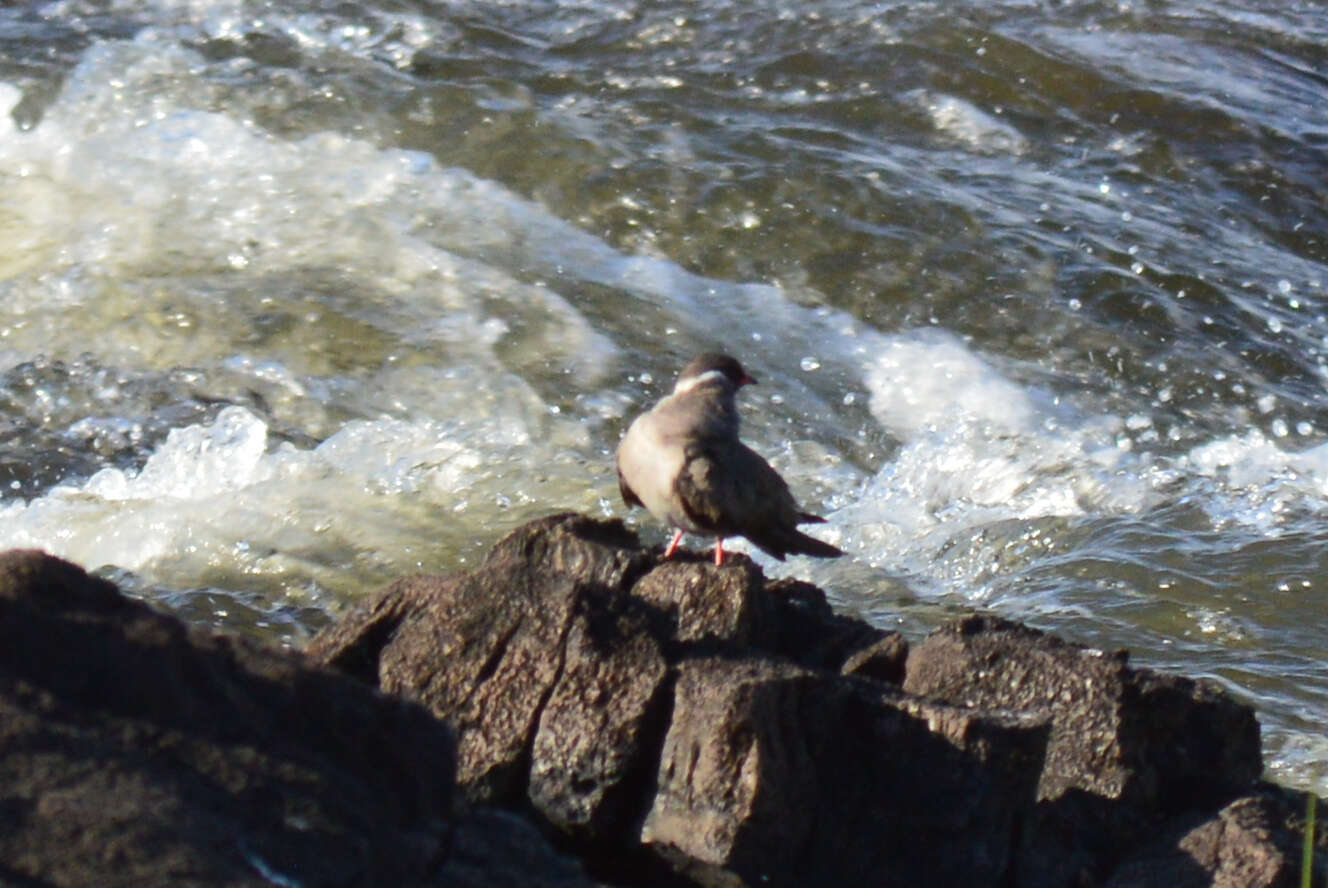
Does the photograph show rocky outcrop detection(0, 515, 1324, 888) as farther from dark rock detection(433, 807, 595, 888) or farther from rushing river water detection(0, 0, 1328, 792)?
rushing river water detection(0, 0, 1328, 792)

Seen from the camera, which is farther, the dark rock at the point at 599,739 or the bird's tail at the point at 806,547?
the bird's tail at the point at 806,547

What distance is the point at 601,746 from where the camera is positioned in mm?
3311

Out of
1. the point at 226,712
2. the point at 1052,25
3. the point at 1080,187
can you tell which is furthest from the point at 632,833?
the point at 1052,25

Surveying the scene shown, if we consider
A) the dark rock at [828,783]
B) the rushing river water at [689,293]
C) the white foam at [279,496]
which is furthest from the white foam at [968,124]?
the dark rock at [828,783]

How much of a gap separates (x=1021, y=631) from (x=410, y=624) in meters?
→ 1.30

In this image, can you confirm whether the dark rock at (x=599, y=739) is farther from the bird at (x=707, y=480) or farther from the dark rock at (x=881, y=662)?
the bird at (x=707, y=480)

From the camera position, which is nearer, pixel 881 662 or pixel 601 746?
pixel 601 746

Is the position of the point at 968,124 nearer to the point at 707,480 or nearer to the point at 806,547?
the point at 806,547

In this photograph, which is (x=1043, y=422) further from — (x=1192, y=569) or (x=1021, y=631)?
(x=1021, y=631)

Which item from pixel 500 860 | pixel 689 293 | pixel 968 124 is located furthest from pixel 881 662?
pixel 968 124

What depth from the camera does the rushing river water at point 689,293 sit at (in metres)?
6.28

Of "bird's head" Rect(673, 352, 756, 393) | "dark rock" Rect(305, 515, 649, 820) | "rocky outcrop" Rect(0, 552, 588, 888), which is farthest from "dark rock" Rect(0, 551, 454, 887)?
"bird's head" Rect(673, 352, 756, 393)

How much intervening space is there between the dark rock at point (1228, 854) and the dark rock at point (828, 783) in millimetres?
277

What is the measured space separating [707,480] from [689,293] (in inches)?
176
